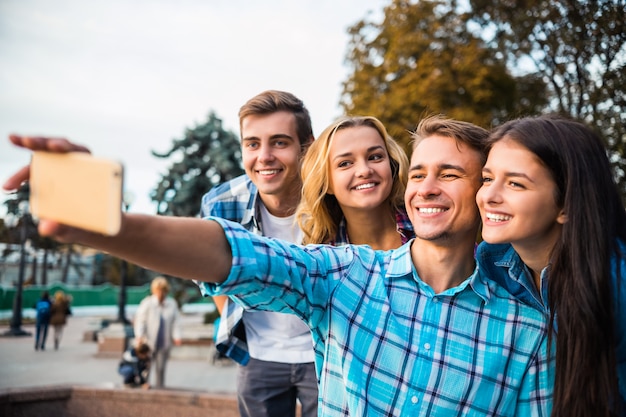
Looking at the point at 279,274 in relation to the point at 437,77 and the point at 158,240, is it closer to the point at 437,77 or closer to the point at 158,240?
the point at 158,240

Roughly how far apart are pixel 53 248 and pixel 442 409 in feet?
157

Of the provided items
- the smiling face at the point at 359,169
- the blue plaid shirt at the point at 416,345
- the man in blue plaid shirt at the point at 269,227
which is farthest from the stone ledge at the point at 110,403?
the blue plaid shirt at the point at 416,345

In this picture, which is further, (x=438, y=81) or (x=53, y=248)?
(x=53, y=248)

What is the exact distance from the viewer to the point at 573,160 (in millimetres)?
2020

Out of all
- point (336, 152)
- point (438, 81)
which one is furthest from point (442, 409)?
point (438, 81)

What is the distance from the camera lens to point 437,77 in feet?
50.8

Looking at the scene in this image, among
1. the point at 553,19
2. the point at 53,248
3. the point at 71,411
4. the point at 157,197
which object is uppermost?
the point at 553,19

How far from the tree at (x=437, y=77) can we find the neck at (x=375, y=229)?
1119 cm

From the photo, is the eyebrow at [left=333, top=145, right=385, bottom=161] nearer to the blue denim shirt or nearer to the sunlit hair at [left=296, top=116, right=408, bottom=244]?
the sunlit hair at [left=296, top=116, right=408, bottom=244]

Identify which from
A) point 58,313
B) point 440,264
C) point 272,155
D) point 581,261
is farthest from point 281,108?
point 58,313

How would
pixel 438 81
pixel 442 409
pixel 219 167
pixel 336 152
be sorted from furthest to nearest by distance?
pixel 438 81 < pixel 219 167 < pixel 336 152 < pixel 442 409

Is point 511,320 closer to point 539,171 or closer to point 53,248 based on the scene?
point 539,171

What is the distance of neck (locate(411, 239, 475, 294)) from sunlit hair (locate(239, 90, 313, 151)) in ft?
5.08

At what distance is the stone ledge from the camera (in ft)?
19.7
